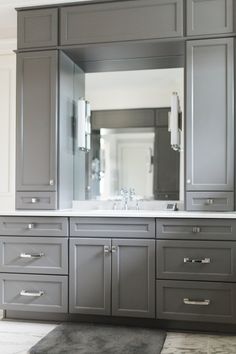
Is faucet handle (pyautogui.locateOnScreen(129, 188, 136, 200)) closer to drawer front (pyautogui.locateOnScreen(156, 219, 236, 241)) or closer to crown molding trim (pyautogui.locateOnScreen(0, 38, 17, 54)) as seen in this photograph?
drawer front (pyautogui.locateOnScreen(156, 219, 236, 241))

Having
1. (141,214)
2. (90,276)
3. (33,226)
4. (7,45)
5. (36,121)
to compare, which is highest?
(7,45)

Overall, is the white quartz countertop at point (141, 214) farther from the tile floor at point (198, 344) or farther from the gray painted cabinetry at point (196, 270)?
the tile floor at point (198, 344)

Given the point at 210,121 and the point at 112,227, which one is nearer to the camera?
the point at 112,227

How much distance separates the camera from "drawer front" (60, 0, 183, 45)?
313 cm

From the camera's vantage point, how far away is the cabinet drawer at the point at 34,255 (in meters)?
3.05

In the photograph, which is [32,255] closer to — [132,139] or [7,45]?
[132,139]

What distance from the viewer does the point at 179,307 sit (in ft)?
9.37

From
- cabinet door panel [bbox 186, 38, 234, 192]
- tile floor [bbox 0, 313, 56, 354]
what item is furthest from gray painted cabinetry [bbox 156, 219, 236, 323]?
tile floor [bbox 0, 313, 56, 354]

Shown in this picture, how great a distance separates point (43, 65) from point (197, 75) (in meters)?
1.23

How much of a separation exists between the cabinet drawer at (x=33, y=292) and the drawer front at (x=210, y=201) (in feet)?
3.57

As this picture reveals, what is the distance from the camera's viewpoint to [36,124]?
3.34m

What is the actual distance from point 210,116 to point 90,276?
1468 mm

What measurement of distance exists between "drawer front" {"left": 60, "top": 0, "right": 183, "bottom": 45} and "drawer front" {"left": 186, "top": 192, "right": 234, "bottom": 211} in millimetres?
1216

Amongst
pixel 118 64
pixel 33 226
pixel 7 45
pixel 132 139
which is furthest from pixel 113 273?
pixel 7 45
